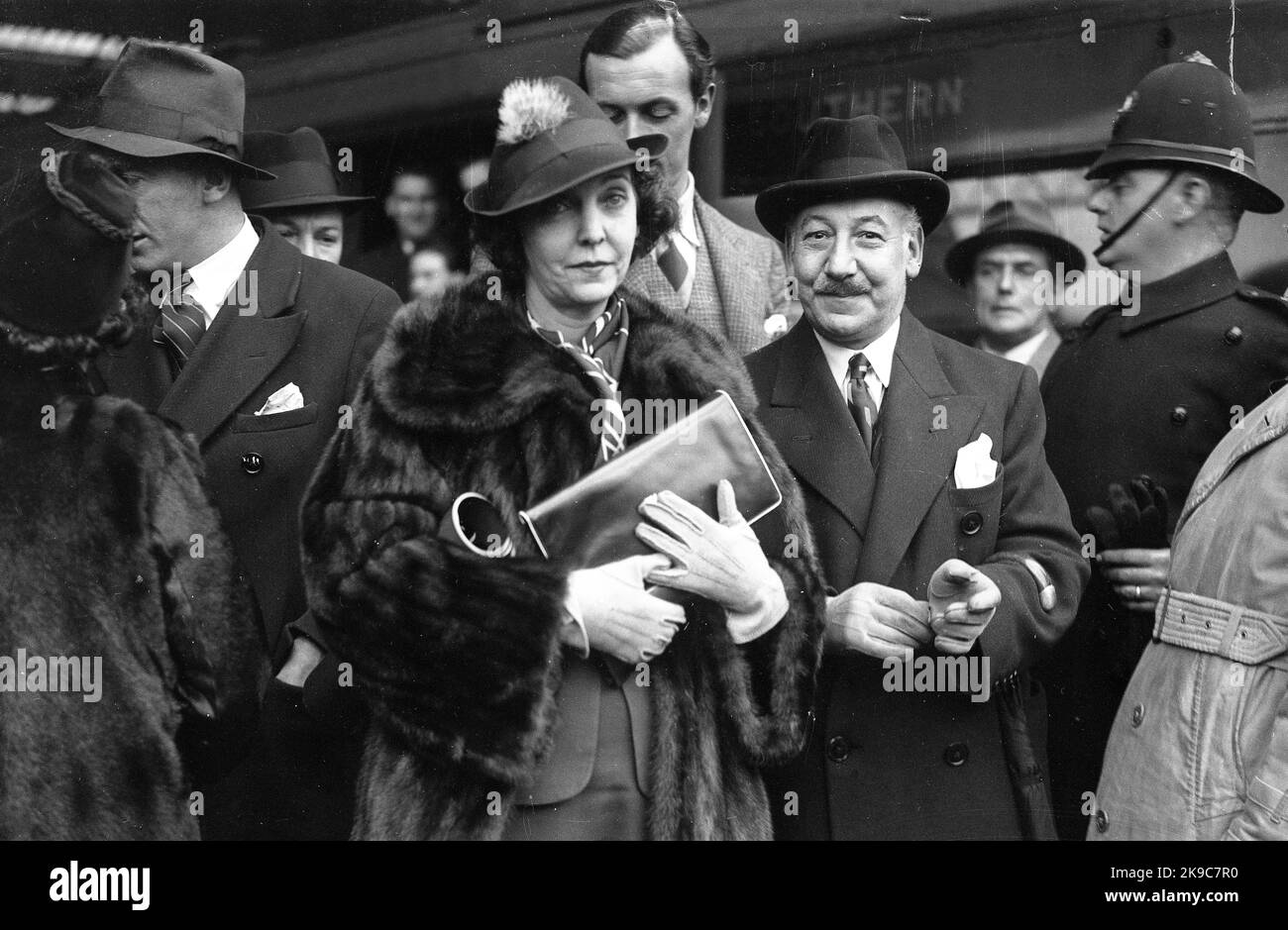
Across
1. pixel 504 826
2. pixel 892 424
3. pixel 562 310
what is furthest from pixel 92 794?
pixel 892 424

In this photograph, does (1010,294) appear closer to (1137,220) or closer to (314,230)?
(1137,220)

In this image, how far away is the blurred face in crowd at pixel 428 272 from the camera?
14.3 feet

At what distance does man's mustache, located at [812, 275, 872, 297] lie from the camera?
14.2 ft

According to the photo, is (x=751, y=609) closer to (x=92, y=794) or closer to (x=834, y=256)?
(x=834, y=256)

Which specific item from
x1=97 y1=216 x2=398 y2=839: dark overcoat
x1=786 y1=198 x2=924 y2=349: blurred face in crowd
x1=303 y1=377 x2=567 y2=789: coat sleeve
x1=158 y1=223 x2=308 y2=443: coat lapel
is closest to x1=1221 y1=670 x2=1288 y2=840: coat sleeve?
x1=786 y1=198 x2=924 y2=349: blurred face in crowd

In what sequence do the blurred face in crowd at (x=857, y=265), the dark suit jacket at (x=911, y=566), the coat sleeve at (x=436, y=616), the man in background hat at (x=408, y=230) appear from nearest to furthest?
the coat sleeve at (x=436, y=616) < the dark suit jacket at (x=911, y=566) < the blurred face in crowd at (x=857, y=265) < the man in background hat at (x=408, y=230)

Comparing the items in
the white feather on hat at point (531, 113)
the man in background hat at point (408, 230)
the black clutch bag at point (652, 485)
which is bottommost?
the black clutch bag at point (652, 485)

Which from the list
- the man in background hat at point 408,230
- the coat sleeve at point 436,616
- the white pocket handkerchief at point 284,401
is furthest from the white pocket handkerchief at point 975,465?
the white pocket handkerchief at point 284,401

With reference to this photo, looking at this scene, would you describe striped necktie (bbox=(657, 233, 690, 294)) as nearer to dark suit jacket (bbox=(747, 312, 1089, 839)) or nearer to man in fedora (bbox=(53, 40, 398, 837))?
dark suit jacket (bbox=(747, 312, 1089, 839))

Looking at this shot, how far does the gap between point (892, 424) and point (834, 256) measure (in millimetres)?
478

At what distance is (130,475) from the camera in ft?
13.3

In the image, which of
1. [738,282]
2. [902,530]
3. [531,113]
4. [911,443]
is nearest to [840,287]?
[738,282]

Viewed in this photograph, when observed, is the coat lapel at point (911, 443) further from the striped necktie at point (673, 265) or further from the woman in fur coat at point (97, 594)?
the woman in fur coat at point (97, 594)

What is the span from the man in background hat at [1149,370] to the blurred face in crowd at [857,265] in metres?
0.57
